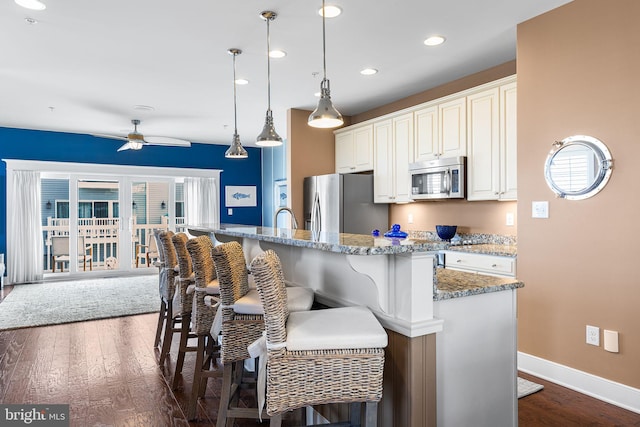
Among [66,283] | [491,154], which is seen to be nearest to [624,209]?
[491,154]

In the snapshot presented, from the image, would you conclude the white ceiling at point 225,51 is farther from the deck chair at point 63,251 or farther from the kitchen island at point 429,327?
the deck chair at point 63,251

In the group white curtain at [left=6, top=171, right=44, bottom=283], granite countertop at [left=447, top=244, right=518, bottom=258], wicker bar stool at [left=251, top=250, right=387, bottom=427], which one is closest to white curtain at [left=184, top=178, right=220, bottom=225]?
white curtain at [left=6, top=171, right=44, bottom=283]

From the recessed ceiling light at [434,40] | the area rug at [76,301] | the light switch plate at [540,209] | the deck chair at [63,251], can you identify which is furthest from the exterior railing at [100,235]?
the light switch plate at [540,209]

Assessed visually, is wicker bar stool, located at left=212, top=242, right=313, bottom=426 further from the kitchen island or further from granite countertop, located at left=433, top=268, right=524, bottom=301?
granite countertop, located at left=433, top=268, right=524, bottom=301

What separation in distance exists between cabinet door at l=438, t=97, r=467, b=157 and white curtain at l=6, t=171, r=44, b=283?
22.0ft

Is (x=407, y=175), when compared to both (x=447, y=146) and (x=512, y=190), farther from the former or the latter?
(x=512, y=190)

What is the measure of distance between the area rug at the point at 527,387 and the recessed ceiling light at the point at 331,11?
286cm

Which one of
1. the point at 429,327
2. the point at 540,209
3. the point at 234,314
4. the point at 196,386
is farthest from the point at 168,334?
the point at 540,209

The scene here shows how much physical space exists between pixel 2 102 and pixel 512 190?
6.17 m

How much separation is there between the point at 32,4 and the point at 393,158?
11.8 ft

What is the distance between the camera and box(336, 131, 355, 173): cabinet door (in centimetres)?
556

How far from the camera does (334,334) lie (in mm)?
1448

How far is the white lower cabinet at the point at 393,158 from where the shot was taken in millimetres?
4715

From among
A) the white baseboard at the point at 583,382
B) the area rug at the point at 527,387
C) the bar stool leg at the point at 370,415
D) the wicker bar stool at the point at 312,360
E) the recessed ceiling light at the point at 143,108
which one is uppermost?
the recessed ceiling light at the point at 143,108
